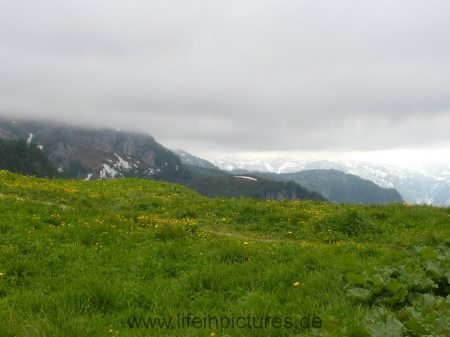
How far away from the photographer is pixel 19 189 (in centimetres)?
1639

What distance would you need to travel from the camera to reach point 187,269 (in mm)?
→ 7566

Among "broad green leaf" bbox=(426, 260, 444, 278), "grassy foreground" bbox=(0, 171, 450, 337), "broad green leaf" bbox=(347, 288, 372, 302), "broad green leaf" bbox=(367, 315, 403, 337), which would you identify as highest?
"broad green leaf" bbox=(426, 260, 444, 278)

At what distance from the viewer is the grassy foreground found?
4734mm

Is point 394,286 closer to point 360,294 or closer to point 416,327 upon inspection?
point 360,294

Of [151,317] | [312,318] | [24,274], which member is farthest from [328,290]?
[24,274]

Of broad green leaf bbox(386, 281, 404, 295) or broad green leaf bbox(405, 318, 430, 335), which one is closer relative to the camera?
broad green leaf bbox(405, 318, 430, 335)

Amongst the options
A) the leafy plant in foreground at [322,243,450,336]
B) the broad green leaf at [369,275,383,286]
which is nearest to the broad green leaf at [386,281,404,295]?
the leafy plant in foreground at [322,243,450,336]

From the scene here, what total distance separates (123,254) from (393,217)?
10.0m

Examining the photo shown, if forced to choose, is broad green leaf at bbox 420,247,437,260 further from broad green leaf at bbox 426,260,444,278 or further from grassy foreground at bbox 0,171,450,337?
grassy foreground at bbox 0,171,450,337

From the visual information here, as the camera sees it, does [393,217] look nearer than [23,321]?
No

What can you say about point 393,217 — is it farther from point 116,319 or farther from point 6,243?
point 6,243

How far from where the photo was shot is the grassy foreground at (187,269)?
473 cm

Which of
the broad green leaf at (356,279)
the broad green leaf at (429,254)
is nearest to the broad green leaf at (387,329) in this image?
the broad green leaf at (356,279)

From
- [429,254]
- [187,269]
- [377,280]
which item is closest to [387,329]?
[377,280]
